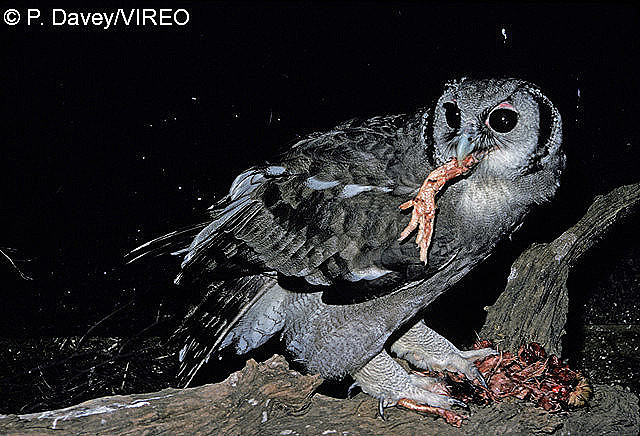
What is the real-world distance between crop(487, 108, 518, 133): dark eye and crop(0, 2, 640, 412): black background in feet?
2.69

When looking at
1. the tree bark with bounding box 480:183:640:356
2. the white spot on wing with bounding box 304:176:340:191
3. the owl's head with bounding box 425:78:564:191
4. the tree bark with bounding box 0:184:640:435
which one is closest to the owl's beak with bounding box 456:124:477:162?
the owl's head with bounding box 425:78:564:191

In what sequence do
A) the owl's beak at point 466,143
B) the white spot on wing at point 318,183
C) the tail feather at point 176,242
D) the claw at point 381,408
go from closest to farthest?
1. the owl's beak at point 466,143
2. the claw at point 381,408
3. the white spot on wing at point 318,183
4. the tail feather at point 176,242

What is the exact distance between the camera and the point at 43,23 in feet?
7.09

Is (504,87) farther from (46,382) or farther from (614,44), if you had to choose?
(46,382)

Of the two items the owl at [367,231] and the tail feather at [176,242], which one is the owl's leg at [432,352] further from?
the tail feather at [176,242]

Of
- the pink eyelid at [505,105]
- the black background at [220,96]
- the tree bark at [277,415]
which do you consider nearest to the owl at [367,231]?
the pink eyelid at [505,105]

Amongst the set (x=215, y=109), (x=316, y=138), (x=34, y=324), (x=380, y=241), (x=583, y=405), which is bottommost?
(x=583, y=405)

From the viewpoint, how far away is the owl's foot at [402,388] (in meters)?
1.47

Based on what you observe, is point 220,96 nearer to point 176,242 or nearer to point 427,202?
point 176,242

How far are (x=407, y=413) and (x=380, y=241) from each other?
15.9 inches

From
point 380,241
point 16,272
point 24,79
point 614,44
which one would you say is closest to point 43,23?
point 24,79

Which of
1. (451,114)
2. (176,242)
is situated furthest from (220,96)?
(451,114)

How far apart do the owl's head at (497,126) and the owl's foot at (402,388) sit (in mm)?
527

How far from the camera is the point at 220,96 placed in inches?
88.7
